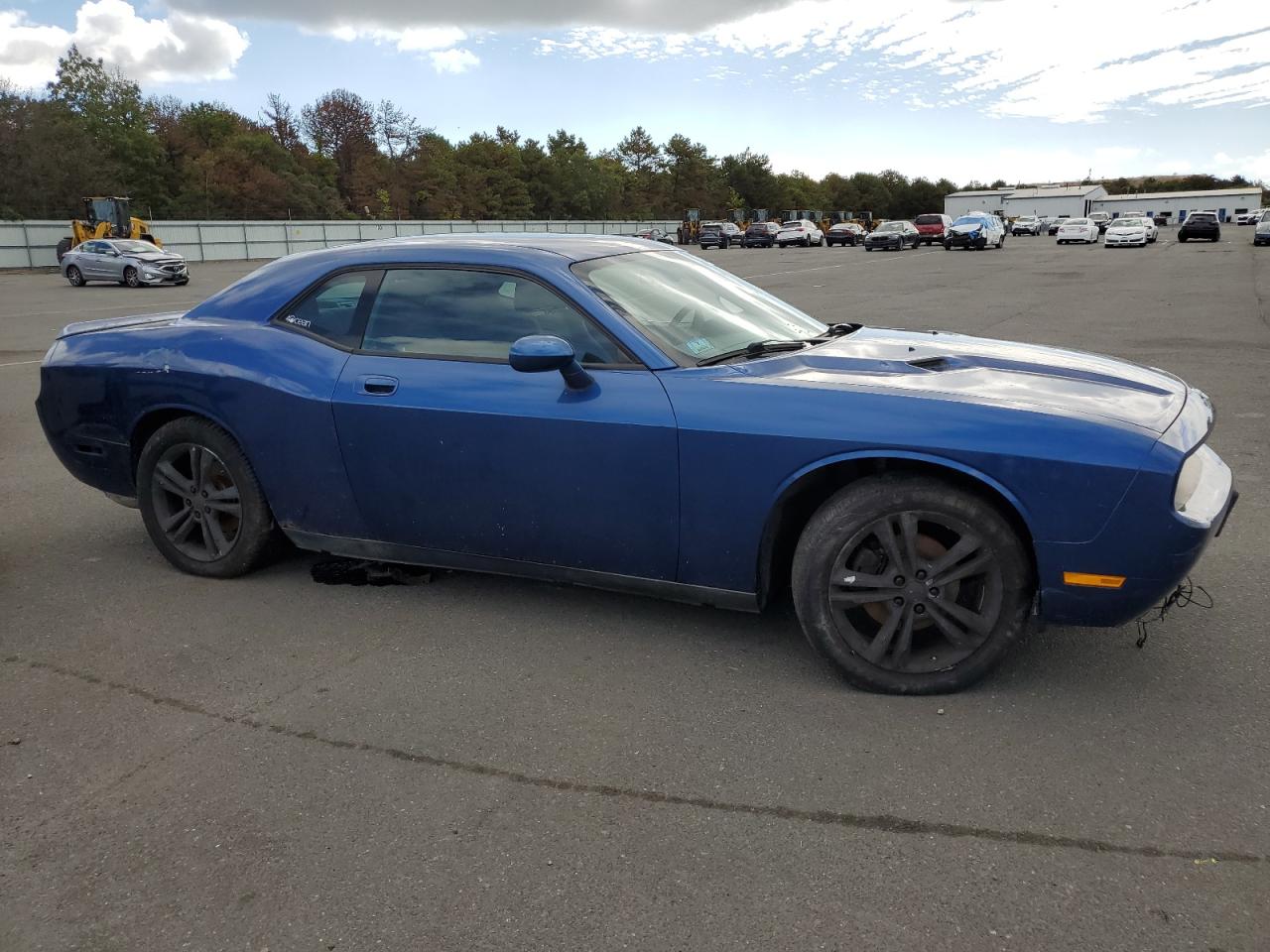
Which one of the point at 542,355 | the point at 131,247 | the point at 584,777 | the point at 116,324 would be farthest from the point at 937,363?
the point at 131,247

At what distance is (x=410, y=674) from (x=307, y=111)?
9314 centimetres

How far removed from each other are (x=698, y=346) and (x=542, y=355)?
0.64 m

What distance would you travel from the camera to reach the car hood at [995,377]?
3.13 metres

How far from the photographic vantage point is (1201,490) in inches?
123

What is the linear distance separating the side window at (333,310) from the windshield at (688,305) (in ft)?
3.20

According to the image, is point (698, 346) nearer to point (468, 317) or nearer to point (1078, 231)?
point (468, 317)

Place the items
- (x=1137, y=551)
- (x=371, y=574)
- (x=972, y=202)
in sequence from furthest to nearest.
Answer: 1. (x=972, y=202)
2. (x=371, y=574)
3. (x=1137, y=551)

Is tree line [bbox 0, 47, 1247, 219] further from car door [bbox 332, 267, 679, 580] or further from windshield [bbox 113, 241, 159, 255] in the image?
car door [bbox 332, 267, 679, 580]

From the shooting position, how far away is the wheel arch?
9.95ft

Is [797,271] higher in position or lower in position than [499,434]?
higher

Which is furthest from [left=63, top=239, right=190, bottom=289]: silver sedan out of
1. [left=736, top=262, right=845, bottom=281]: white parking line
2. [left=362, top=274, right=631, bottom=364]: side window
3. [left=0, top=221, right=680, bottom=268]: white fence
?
[left=362, top=274, right=631, bottom=364]: side window

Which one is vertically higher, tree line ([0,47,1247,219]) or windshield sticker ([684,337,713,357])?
tree line ([0,47,1247,219])

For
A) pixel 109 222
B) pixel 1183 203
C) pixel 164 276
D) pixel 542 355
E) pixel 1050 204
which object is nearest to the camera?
pixel 542 355

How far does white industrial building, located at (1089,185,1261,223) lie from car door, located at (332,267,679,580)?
451ft
